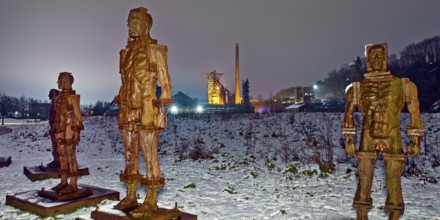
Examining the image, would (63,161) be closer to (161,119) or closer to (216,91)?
(161,119)

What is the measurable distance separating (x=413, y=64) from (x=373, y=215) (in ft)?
271

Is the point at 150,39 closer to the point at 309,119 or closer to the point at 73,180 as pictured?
the point at 73,180

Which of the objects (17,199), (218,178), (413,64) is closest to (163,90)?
(17,199)

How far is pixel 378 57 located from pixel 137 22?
3870 mm

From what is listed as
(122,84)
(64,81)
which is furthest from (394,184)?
(64,81)

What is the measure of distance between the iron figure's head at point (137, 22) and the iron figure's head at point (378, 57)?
3664mm

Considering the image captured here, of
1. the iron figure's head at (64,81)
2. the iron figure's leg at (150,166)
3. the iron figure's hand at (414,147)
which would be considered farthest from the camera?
the iron figure's head at (64,81)

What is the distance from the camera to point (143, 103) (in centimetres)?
557

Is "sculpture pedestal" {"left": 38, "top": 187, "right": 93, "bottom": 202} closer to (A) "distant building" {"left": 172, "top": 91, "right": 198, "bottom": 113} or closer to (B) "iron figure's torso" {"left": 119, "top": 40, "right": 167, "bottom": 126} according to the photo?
(B) "iron figure's torso" {"left": 119, "top": 40, "right": 167, "bottom": 126}

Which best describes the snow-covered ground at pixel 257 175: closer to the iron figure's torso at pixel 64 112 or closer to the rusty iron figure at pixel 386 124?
the rusty iron figure at pixel 386 124

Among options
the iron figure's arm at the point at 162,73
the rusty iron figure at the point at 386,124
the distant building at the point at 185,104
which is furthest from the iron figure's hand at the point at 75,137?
the distant building at the point at 185,104

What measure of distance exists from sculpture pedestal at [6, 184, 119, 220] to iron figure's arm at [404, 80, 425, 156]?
625 cm

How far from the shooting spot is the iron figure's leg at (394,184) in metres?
5.21

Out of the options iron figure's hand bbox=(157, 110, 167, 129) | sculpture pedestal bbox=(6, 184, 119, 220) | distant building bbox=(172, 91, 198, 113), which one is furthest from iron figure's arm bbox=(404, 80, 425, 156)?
Result: distant building bbox=(172, 91, 198, 113)
